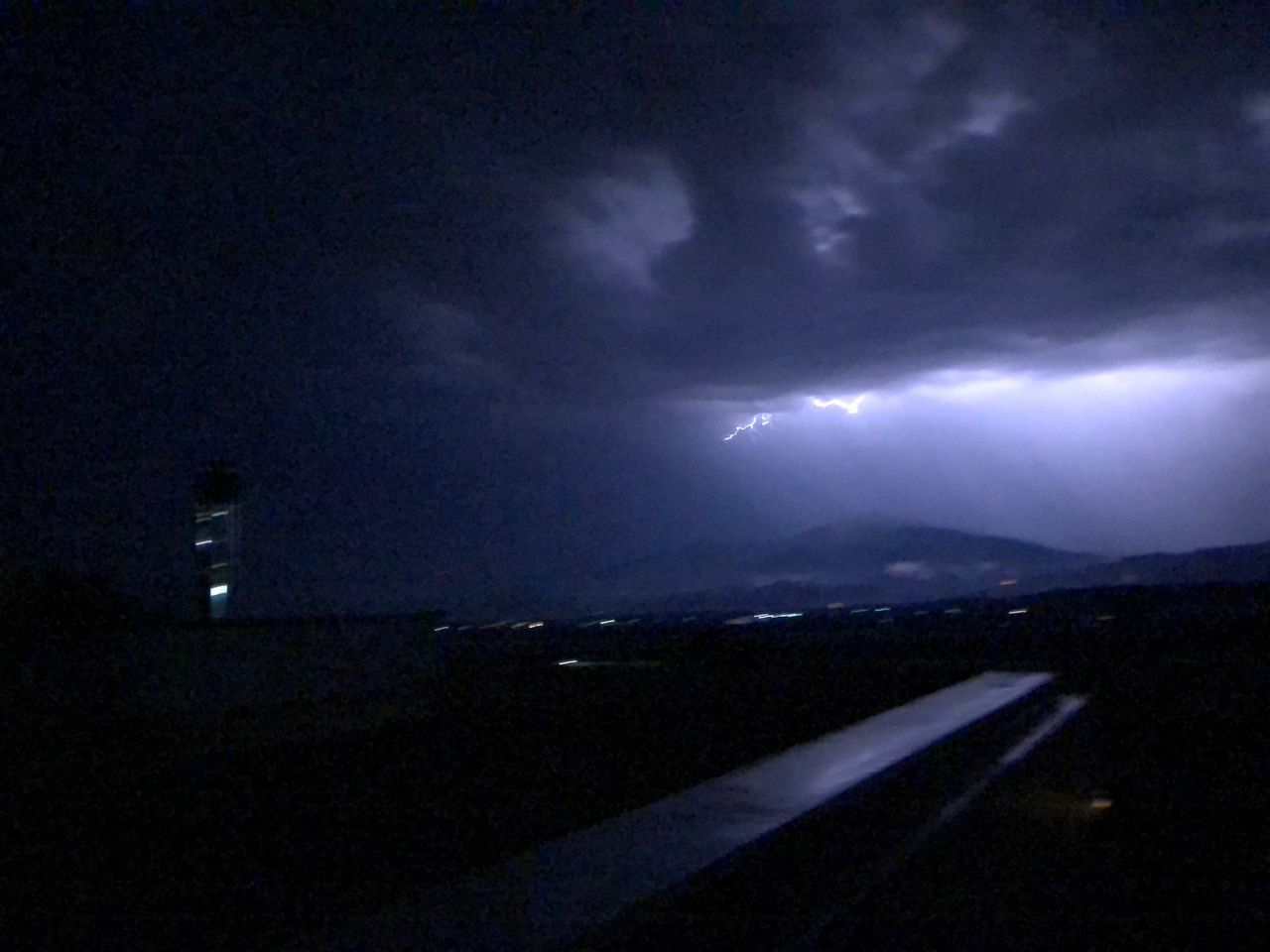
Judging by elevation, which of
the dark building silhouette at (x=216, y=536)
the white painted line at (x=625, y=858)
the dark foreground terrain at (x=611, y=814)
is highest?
the dark building silhouette at (x=216, y=536)

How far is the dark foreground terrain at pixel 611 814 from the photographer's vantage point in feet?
18.8

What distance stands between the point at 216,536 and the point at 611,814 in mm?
17499

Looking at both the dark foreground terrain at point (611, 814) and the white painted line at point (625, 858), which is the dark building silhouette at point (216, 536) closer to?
the dark foreground terrain at point (611, 814)

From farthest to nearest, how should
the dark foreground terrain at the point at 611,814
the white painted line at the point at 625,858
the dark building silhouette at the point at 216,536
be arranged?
1. the dark building silhouette at the point at 216,536
2. the dark foreground terrain at the point at 611,814
3. the white painted line at the point at 625,858

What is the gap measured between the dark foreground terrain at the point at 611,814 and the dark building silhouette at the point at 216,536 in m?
5.96

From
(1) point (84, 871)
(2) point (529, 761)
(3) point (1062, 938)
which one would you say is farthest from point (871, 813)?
(2) point (529, 761)

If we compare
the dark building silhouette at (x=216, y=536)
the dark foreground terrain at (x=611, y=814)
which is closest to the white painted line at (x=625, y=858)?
the dark foreground terrain at (x=611, y=814)

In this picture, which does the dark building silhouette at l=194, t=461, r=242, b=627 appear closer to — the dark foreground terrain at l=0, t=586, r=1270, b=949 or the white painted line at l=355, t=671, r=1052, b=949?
the dark foreground terrain at l=0, t=586, r=1270, b=949

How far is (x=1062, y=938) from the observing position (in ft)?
19.2

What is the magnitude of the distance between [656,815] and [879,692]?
11.1 meters

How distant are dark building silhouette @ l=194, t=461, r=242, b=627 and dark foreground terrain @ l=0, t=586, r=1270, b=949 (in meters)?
5.96

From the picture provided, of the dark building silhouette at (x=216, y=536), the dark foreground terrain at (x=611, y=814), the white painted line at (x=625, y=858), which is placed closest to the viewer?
the white painted line at (x=625, y=858)

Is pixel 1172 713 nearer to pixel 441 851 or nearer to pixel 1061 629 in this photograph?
pixel 441 851

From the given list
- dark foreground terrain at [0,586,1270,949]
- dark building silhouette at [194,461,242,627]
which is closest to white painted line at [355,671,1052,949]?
dark foreground terrain at [0,586,1270,949]
